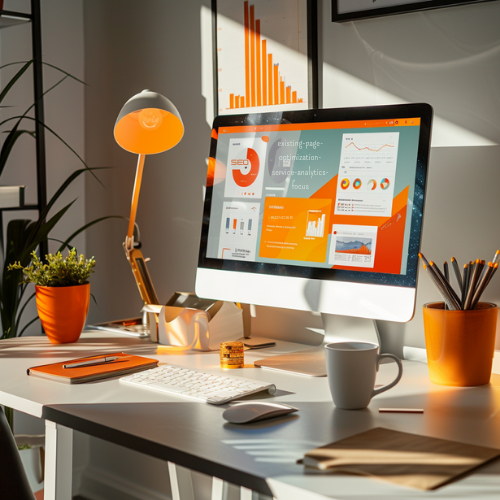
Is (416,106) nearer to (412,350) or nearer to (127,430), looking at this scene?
(412,350)

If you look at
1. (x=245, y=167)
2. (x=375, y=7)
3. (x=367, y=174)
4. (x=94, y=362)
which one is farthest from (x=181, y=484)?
(x=375, y=7)

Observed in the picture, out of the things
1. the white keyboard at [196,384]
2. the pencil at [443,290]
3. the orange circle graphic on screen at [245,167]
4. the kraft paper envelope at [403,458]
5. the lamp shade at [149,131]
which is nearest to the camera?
the kraft paper envelope at [403,458]

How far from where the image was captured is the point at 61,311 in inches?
62.5

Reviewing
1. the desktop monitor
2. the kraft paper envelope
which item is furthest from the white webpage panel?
the kraft paper envelope

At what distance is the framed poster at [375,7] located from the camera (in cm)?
135

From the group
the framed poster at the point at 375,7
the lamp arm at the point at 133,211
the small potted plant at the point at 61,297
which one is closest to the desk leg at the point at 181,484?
the small potted plant at the point at 61,297

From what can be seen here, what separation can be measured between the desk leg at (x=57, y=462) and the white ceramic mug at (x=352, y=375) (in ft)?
1.60

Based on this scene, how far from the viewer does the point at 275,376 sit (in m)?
1.27

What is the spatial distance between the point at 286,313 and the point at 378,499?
1.01 meters

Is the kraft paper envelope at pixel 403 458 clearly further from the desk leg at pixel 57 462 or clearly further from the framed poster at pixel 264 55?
the framed poster at pixel 264 55

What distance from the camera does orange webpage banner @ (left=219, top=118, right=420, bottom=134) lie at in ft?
4.10

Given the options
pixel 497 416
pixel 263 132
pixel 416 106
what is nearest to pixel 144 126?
pixel 263 132

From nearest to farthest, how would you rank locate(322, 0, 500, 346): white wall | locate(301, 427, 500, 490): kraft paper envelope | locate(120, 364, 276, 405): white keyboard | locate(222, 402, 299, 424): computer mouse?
locate(301, 427, 500, 490): kraft paper envelope
locate(222, 402, 299, 424): computer mouse
locate(120, 364, 276, 405): white keyboard
locate(322, 0, 500, 346): white wall

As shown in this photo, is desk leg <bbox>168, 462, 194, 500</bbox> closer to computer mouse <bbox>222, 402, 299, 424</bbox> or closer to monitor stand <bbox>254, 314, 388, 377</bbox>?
monitor stand <bbox>254, 314, 388, 377</bbox>
